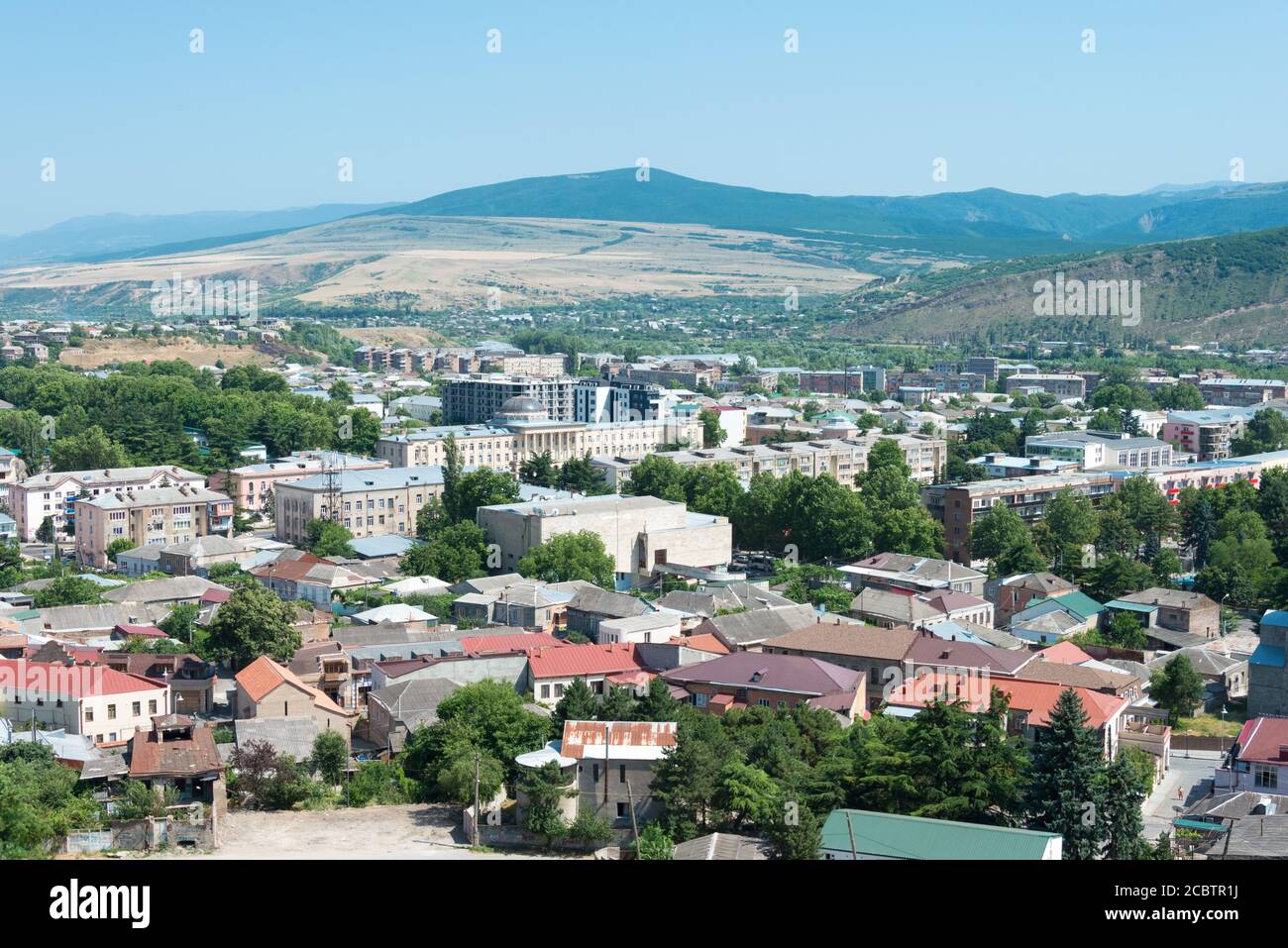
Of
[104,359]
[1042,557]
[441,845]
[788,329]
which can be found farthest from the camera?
[788,329]

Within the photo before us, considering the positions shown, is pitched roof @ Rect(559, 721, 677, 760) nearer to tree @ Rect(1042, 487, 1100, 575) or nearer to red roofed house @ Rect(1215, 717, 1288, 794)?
red roofed house @ Rect(1215, 717, 1288, 794)

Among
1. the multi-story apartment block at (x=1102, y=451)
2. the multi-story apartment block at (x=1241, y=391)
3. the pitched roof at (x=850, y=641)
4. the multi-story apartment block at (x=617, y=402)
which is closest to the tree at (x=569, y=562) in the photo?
the pitched roof at (x=850, y=641)

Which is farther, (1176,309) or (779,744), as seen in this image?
(1176,309)

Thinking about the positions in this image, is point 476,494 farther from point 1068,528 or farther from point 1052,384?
point 1052,384

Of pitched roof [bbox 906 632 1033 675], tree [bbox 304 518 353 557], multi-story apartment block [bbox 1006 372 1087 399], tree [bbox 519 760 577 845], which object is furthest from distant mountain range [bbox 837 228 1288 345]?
tree [bbox 519 760 577 845]

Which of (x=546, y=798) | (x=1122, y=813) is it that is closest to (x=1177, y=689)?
(x=1122, y=813)

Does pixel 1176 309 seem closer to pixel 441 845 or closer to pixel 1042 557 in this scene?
pixel 1042 557
